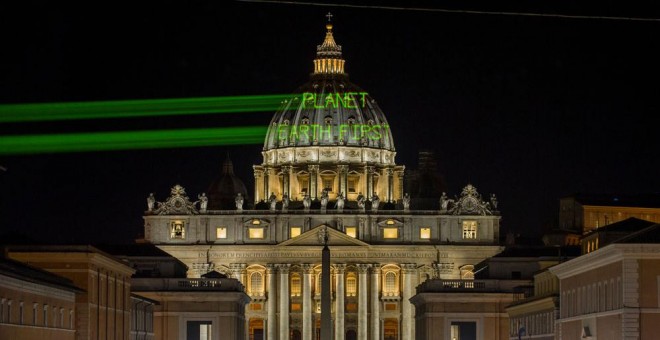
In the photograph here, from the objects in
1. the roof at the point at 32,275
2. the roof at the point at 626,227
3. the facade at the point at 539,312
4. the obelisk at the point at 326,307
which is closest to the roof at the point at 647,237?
the roof at the point at 32,275

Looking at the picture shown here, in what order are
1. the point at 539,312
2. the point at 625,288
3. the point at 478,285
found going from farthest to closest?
the point at 478,285
the point at 539,312
the point at 625,288

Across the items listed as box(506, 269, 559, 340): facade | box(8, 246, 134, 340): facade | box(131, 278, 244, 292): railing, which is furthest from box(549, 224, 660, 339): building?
box(131, 278, 244, 292): railing

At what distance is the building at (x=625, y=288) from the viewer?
86312mm

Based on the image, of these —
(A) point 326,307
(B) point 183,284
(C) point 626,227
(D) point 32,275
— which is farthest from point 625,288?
(B) point 183,284

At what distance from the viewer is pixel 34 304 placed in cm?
8675

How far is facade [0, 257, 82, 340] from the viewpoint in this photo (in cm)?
8062

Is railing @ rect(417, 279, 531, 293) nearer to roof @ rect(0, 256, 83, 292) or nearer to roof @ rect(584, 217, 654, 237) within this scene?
roof @ rect(584, 217, 654, 237)

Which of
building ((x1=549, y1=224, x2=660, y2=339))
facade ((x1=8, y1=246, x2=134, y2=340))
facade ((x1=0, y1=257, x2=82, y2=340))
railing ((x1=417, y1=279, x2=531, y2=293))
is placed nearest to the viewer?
facade ((x1=0, y1=257, x2=82, y2=340))

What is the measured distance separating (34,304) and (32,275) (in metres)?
1.41

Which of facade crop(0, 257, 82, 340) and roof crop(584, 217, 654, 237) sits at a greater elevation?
roof crop(584, 217, 654, 237)

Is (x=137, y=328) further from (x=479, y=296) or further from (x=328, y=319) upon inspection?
(x=479, y=296)

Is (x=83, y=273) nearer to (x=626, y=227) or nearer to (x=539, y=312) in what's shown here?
(x=539, y=312)

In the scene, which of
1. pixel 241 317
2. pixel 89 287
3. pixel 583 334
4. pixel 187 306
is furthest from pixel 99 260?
pixel 241 317

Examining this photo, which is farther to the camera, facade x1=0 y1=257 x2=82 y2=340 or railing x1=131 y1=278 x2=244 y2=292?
railing x1=131 y1=278 x2=244 y2=292
